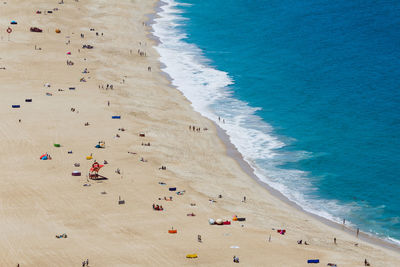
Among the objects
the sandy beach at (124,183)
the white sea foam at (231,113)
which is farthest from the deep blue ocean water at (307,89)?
the sandy beach at (124,183)

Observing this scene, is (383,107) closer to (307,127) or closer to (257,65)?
(307,127)

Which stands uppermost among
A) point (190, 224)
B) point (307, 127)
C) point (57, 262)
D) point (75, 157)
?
point (307, 127)

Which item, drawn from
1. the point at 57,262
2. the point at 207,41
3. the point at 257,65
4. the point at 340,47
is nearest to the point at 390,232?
the point at 57,262

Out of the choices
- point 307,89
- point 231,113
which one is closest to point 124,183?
point 231,113

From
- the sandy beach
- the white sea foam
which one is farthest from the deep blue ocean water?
the sandy beach

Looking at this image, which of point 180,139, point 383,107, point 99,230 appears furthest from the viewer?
point 383,107

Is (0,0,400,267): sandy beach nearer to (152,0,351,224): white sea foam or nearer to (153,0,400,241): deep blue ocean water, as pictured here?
(152,0,351,224): white sea foam

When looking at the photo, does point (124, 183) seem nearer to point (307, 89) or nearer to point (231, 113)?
point (231, 113)
